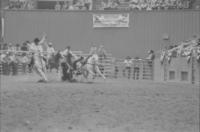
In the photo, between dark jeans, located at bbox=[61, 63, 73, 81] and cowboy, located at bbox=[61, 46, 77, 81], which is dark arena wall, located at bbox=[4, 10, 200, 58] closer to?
cowboy, located at bbox=[61, 46, 77, 81]

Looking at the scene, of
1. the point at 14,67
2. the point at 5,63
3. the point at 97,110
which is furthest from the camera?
the point at 14,67

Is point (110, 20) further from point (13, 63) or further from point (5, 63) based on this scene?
point (5, 63)

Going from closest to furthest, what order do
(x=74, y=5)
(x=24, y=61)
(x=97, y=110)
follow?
(x=97, y=110)
(x=24, y=61)
(x=74, y=5)

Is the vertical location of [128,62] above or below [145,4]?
below

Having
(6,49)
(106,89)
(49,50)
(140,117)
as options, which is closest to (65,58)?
(49,50)

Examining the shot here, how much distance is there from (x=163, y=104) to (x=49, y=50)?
39.1ft

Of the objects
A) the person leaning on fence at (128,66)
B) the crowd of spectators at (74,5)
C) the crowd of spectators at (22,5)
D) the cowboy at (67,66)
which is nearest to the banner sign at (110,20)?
the crowd of spectators at (74,5)

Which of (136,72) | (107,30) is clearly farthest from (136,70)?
(107,30)

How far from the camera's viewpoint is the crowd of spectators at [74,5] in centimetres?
3669

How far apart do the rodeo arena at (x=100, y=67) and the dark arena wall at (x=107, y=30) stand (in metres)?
0.06

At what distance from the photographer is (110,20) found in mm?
36094

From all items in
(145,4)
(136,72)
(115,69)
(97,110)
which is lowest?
(97,110)

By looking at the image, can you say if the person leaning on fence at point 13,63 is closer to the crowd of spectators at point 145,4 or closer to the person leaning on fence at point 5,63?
the person leaning on fence at point 5,63

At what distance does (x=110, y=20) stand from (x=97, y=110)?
18708 millimetres
